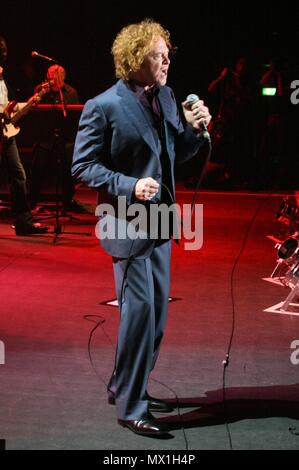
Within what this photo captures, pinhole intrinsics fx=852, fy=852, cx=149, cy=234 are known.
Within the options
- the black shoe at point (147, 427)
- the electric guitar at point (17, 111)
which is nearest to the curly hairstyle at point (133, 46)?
the black shoe at point (147, 427)

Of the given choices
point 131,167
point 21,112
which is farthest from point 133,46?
point 21,112

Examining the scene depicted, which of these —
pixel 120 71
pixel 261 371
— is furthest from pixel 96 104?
pixel 261 371

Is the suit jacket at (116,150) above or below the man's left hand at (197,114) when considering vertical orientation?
below

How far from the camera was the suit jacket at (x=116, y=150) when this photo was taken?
405cm

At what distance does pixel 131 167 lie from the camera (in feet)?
13.6

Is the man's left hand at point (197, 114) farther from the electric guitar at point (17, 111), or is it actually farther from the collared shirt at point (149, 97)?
the electric guitar at point (17, 111)

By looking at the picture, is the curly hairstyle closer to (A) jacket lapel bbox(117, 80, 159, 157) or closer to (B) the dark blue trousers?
(A) jacket lapel bbox(117, 80, 159, 157)

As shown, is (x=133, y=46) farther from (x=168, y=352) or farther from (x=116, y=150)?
(x=168, y=352)

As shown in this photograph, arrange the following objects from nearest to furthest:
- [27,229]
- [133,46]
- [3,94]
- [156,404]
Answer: [133,46] < [156,404] < [3,94] < [27,229]

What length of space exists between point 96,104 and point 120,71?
0.24 m

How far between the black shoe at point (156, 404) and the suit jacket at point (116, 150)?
863 mm

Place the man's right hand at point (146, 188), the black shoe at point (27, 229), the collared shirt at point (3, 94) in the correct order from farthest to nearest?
the black shoe at point (27, 229)
the collared shirt at point (3, 94)
the man's right hand at point (146, 188)

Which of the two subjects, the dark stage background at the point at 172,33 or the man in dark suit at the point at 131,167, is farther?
the dark stage background at the point at 172,33

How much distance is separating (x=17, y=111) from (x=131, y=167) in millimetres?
5761
